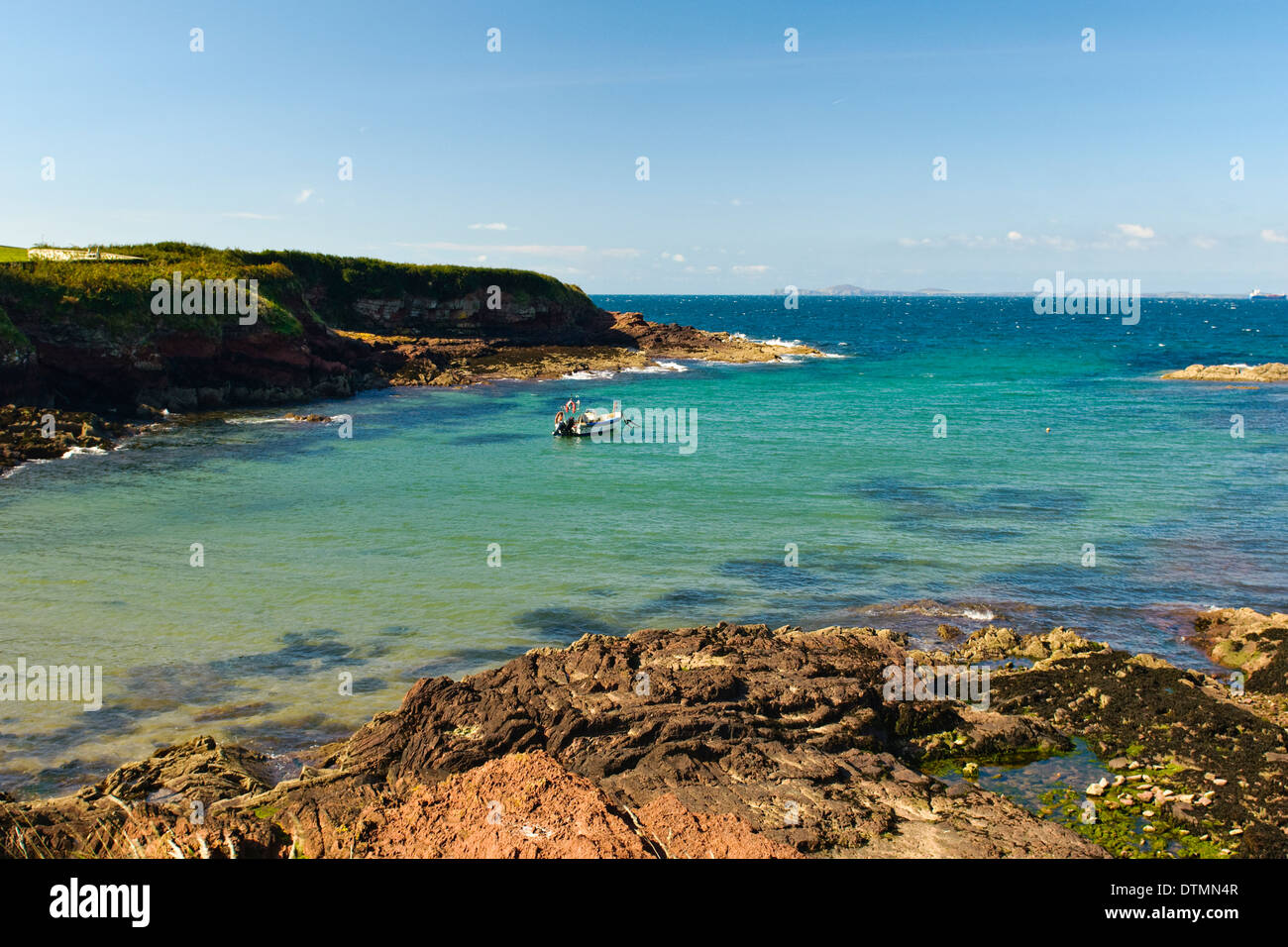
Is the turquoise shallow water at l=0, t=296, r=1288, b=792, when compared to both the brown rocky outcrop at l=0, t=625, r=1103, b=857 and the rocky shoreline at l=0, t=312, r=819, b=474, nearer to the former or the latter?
the rocky shoreline at l=0, t=312, r=819, b=474

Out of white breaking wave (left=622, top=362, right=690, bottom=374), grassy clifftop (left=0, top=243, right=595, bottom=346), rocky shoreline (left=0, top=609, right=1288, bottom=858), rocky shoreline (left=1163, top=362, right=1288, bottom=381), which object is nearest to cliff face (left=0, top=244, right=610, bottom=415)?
grassy clifftop (left=0, top=243, right=595, bottom=346)

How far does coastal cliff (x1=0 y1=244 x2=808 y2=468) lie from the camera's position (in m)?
42.9

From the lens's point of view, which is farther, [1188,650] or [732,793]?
[1188,650]

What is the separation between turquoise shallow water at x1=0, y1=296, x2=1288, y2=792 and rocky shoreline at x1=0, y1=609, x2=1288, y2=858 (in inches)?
94.1

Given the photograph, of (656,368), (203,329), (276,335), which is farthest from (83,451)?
(656,368)

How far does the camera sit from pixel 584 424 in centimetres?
4325

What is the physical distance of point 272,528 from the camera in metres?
25.8

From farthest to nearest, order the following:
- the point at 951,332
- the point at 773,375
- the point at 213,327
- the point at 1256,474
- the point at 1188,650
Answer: the point at 951,332
the point at 773,375
the point at 213,327
the point at 1256,474
the point at 1188,650

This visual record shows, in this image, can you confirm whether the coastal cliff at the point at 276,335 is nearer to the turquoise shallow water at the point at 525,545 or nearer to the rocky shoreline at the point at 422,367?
the rocky shoreline at the point at 422,367

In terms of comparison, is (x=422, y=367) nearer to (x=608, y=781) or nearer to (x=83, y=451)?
(x=83, y=451)
